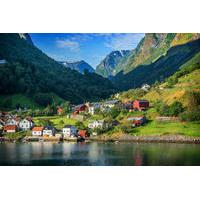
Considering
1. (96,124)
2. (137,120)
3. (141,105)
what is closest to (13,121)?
(96,124)

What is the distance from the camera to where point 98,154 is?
46.4 ft

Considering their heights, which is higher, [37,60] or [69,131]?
[37,60]

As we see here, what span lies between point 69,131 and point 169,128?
11.4ft

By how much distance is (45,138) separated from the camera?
1664cm

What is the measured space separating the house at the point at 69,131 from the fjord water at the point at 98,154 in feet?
1.23

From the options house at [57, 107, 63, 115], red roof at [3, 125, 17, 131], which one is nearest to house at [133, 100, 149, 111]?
house at [57, 107, 63, 115]

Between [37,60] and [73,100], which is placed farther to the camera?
[37,60]

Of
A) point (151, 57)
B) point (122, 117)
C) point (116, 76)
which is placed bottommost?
point (122, 117)

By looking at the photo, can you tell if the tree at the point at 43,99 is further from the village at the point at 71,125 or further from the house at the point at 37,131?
the house at the point at 37,131

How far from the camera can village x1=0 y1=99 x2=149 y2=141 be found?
656 inches

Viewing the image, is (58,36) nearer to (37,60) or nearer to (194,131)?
(194,131)

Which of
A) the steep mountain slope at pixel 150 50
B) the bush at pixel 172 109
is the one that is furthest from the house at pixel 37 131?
the steep mountain slope at pixel 150 50
